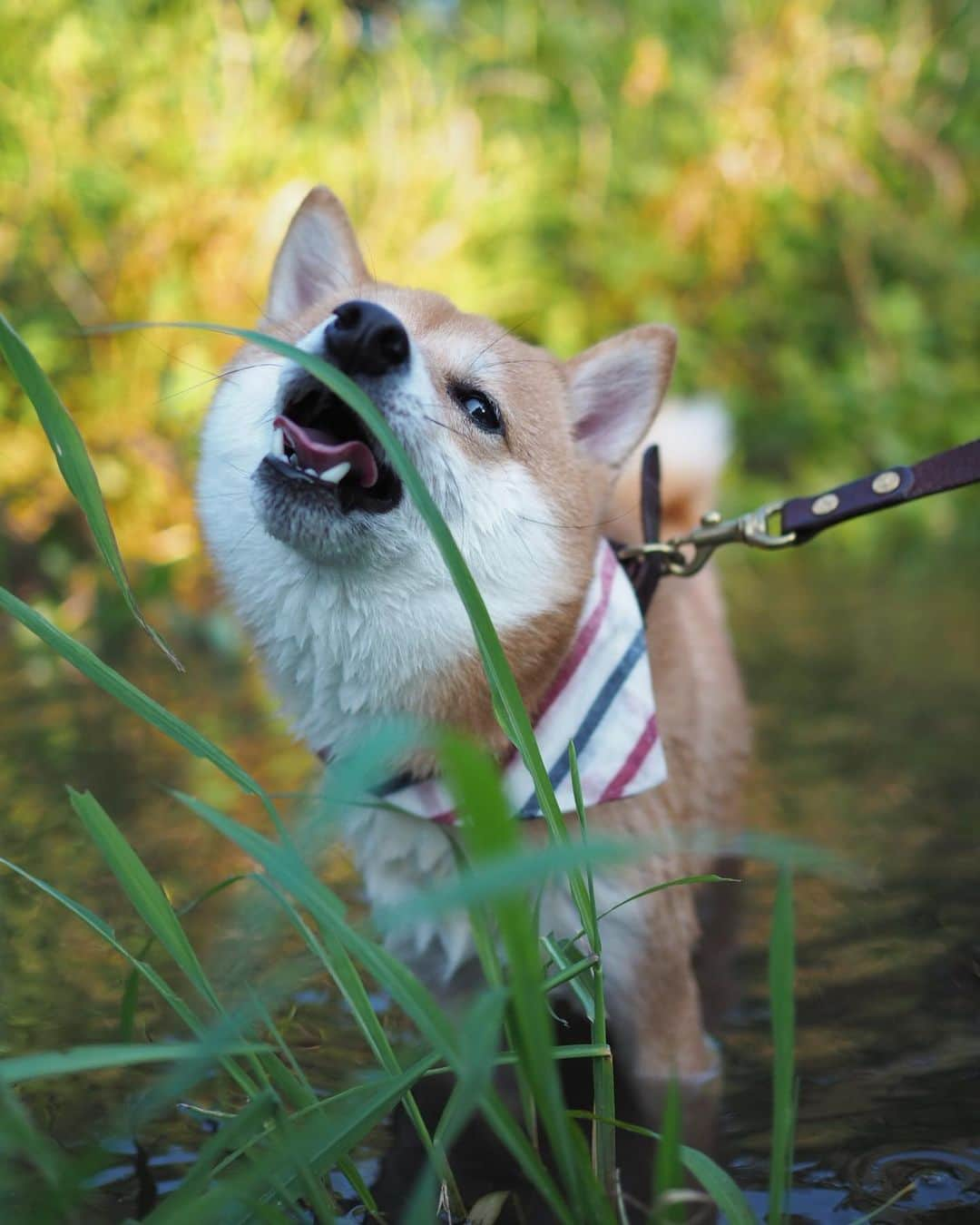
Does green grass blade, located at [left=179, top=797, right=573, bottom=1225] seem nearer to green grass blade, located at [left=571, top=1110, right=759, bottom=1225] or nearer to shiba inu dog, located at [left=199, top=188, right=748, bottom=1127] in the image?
green grass blade, located at [left=571, top=1110, right=759, bottom=1225]

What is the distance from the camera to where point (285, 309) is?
2049 mm

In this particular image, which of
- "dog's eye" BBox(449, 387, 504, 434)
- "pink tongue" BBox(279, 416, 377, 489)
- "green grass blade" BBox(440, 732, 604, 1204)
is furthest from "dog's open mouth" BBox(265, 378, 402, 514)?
"green grass blade" BBox(440, 732, 604, 1204)

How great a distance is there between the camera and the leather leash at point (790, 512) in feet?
5.60

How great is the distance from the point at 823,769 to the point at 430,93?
13.4 ft

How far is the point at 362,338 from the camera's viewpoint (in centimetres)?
146

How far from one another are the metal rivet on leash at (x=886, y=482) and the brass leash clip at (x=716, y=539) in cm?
15

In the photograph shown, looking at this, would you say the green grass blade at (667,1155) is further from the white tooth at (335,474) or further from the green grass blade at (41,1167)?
the white tooth at (335,474)

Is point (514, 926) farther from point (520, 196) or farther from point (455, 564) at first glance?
point (520, 196)

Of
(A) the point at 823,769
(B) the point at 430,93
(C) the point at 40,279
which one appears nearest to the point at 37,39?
(C) the point at 40,279

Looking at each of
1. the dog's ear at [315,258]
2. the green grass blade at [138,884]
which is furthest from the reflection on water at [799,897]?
the dog's ear at [315,258]

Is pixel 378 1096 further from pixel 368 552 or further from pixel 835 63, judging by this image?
pixel 835 63

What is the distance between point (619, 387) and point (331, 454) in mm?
654

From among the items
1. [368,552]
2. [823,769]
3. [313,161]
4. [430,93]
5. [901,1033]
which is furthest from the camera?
[430,93]

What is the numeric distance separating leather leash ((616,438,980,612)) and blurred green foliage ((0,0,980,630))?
208cm
